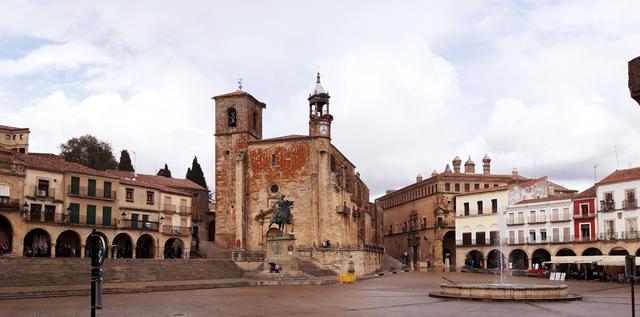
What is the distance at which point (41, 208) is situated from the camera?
42.5 metres

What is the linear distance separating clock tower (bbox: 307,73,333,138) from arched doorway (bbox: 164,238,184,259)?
14.9m

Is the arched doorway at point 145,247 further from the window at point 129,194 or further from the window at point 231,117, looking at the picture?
the window at point 231,117

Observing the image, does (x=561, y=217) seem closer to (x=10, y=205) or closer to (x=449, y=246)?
(x=449, y=246)

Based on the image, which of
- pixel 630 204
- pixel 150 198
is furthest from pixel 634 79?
pixel 630 204

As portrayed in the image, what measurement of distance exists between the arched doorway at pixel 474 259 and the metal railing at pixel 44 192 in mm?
40421

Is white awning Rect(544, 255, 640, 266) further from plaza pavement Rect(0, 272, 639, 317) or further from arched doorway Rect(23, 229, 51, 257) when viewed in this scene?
arched doorway Rect(23, 229, 51, 257)

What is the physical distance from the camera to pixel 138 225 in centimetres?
4997

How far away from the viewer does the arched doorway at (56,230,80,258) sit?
4432cm

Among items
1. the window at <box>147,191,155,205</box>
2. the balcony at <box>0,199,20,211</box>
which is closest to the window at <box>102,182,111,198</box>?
the window at <box>147,191,155,205</box>

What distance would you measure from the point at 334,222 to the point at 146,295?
102 ft

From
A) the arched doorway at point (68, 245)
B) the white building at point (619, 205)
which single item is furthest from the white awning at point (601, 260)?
the arched doorway at point (68, 245)

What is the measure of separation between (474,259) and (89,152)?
145 ft

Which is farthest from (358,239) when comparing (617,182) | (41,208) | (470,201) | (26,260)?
(26,260)

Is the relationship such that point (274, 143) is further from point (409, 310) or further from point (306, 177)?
point (409, 310)
